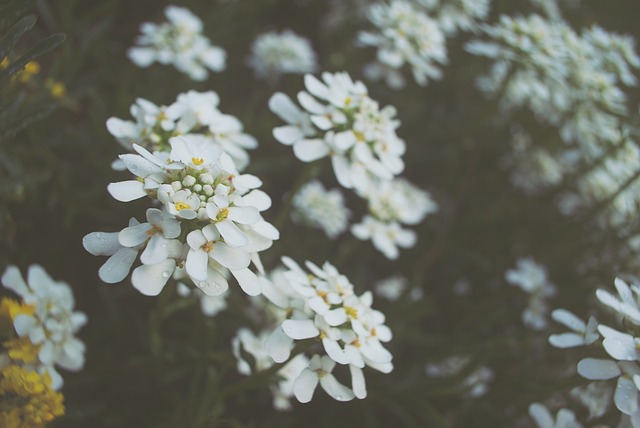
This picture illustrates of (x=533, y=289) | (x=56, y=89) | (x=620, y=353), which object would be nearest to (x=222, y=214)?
(x=620, y=353)

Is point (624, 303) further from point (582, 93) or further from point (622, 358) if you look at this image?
point (582, 93)

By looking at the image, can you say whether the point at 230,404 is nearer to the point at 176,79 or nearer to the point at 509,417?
the point at 509,417

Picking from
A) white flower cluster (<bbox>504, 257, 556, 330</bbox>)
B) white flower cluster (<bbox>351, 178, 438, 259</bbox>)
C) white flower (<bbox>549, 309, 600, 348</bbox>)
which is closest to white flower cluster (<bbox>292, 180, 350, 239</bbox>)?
white flower cluster (<bbox>351, 178, 438, 259</bbox>)

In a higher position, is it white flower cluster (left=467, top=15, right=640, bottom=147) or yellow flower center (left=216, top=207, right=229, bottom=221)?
yellow flower center (left=216, top=207, right=229, bottom=221)

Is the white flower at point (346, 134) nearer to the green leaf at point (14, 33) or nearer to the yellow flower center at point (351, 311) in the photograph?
the yellow flower center at point (351, 311)

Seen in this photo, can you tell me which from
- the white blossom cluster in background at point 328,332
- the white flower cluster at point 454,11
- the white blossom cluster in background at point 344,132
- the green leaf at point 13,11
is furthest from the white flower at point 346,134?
the white flower cluster at point 454,11

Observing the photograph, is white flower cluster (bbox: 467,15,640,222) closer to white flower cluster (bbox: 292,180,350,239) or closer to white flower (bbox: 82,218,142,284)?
white flower cluster (bbox: 292,180,350,239)
